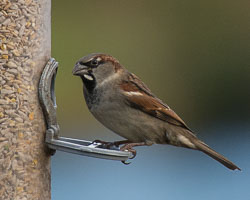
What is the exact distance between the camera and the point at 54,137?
8.42ft

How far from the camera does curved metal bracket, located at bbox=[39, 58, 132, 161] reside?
2.46m

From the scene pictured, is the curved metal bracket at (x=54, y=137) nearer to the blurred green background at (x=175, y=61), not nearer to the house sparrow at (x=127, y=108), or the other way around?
the house sparrow at (x=127, y=108)

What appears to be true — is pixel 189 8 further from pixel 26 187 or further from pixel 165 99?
pixel 26 187

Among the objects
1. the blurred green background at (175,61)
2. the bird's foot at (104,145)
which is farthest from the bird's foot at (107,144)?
the blurred green background at (175,61)

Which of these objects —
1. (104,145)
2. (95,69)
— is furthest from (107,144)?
(95,69)

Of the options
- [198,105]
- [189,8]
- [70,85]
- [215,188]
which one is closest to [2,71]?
[70,85]

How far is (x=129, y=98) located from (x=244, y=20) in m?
1.49

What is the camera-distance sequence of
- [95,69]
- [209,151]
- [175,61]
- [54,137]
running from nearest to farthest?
1. [54,137]
2. [95,69]
3. [209,151]
4. [175,61]

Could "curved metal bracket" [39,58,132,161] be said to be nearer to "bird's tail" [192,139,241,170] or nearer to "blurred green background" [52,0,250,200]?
"bird's tail" [192,139,241,170]

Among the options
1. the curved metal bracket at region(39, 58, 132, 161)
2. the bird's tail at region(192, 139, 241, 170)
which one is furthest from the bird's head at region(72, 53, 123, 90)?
the bird's tail at region(192, 139, 241, 170)

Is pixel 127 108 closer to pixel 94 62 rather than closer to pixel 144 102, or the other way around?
pixel 144 102

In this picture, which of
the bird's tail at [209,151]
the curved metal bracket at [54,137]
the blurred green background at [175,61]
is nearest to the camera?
the curved metal bracket at [54,137]

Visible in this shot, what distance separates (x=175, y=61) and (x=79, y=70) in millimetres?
1509

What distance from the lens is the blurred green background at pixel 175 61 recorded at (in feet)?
11.8
